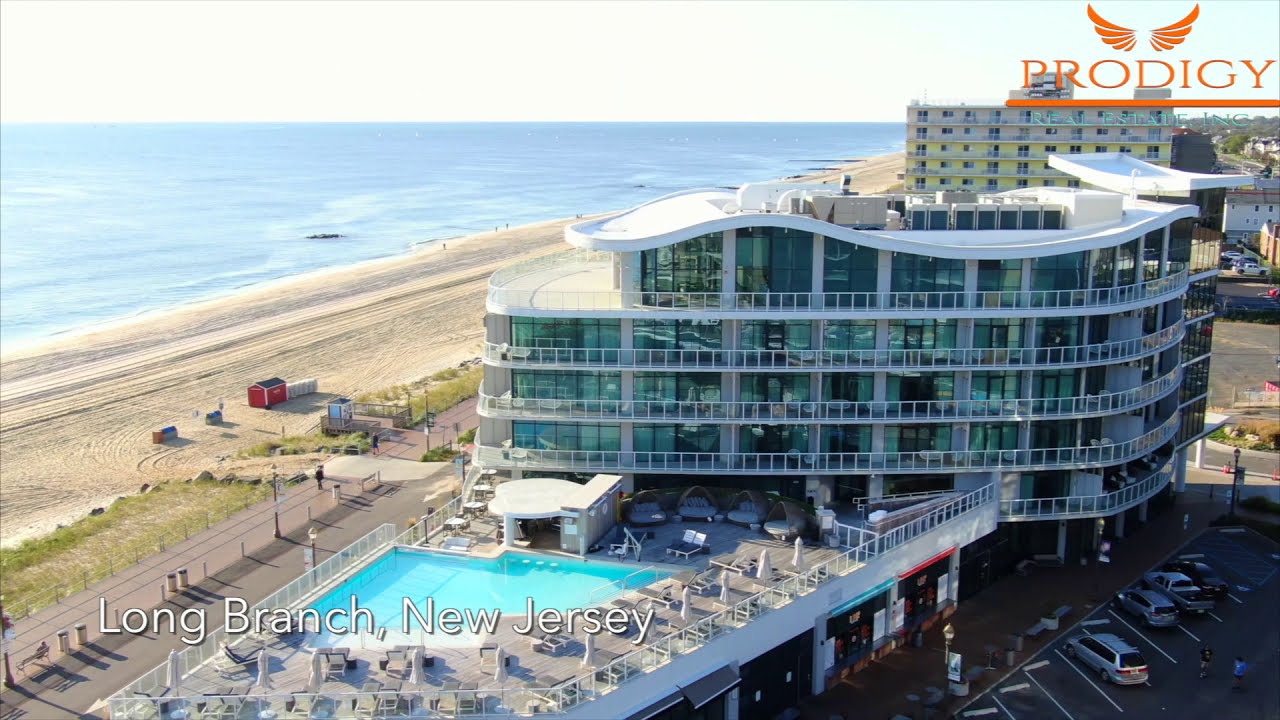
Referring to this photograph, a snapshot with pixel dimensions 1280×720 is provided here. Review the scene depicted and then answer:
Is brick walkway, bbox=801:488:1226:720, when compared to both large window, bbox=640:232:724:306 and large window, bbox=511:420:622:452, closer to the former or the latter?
large window, bbox=511:420:622:452

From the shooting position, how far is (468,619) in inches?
1236

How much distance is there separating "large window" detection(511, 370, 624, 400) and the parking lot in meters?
17.0

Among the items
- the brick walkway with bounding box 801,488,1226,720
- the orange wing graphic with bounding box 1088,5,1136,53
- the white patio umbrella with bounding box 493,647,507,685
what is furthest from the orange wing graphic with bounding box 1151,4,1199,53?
the white patio umbrella with bounding box 493,647,507,685

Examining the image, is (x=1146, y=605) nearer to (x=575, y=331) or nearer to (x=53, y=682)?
(x=575, y=331)

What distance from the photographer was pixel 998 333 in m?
42.8

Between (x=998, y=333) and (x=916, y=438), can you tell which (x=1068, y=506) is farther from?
(x=998, y=333)

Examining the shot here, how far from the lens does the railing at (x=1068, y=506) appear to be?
145ft

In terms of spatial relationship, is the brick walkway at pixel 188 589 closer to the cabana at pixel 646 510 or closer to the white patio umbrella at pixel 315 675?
the white patio umbrella at pixel 315 675

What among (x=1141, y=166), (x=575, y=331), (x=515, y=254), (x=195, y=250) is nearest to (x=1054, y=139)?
(x=1141, y=166)

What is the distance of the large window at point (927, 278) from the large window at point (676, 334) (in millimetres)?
6967

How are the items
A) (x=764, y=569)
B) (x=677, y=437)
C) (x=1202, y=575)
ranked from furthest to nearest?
(x=1202, y=575), (x=677, y=437), (x=764, y=569)

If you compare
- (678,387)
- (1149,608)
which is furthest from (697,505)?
(1149,608)

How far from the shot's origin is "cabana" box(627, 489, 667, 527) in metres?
40.1

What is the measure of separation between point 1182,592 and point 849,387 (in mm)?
14515
